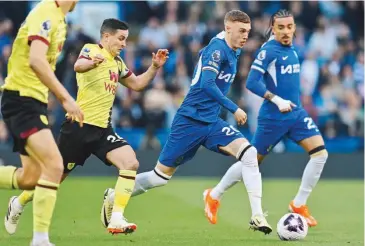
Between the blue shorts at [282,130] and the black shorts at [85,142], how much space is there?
229 centimetres

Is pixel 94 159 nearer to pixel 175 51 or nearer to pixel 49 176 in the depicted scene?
pixel 175 51

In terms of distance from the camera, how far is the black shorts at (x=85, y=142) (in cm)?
950

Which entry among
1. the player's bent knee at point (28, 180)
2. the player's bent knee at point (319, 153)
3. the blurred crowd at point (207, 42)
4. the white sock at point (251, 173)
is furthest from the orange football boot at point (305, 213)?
the blurred crowd at point (207, 42)

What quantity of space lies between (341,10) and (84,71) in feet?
49.7

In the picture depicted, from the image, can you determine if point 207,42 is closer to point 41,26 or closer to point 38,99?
point 38,99

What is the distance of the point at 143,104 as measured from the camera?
1997 centimetres

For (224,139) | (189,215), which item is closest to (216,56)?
(224,139)

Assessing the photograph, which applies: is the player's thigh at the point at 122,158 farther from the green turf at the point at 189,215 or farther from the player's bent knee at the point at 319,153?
the player's bent knee at the point at 319,153

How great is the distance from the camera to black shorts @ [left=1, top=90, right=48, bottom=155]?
783cm

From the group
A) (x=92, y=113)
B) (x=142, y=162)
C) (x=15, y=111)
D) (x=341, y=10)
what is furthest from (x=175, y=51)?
(x=15, y=111)

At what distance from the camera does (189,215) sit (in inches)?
478

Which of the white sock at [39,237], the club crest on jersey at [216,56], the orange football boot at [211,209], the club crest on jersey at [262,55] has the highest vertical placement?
the club crest on jersey at [216,56]

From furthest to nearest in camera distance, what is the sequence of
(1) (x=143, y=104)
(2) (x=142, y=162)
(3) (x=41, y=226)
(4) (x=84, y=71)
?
(1) (x=143, y=104) → (2) (x=142, y=162) → (4) (x=84, y=71) → (3) (x=41, y=226)

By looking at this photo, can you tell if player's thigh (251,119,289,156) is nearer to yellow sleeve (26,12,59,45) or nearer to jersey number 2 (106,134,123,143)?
jersey number 2 (106,134,123,143)
